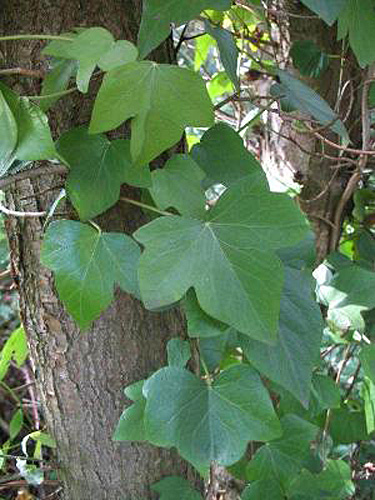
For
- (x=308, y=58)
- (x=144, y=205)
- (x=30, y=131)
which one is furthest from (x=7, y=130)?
(x=308, y=58)

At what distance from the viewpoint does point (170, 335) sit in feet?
1.89

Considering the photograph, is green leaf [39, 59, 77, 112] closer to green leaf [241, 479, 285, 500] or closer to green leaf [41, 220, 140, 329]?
green leaf [41, 220, 140, 329]

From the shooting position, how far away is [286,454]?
2.05 feet

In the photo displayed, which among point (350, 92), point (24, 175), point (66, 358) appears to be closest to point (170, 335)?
point (66, 358)

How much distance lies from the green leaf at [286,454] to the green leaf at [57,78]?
0.40 meters

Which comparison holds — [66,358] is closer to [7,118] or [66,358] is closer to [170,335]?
[170,335]

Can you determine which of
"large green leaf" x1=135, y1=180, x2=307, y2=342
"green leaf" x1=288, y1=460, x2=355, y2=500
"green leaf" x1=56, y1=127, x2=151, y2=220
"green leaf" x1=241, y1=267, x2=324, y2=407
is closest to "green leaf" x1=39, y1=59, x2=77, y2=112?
"green leaf" x1=56, y1=127, x2=151, y2=220

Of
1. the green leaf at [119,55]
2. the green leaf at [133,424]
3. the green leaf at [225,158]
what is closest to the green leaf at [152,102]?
the green leaf at [119,55]

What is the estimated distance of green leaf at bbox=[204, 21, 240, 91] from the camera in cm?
49

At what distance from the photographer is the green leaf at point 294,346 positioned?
0.46 meters

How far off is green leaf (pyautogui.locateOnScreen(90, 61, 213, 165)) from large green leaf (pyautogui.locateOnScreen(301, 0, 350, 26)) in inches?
3.5

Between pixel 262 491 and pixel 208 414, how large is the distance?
0.17 metres

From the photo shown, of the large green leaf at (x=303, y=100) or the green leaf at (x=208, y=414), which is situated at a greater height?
the large green leaf at (x=303, y=100)

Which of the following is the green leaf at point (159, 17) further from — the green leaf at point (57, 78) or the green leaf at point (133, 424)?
the green leaf at point (133, 424)
